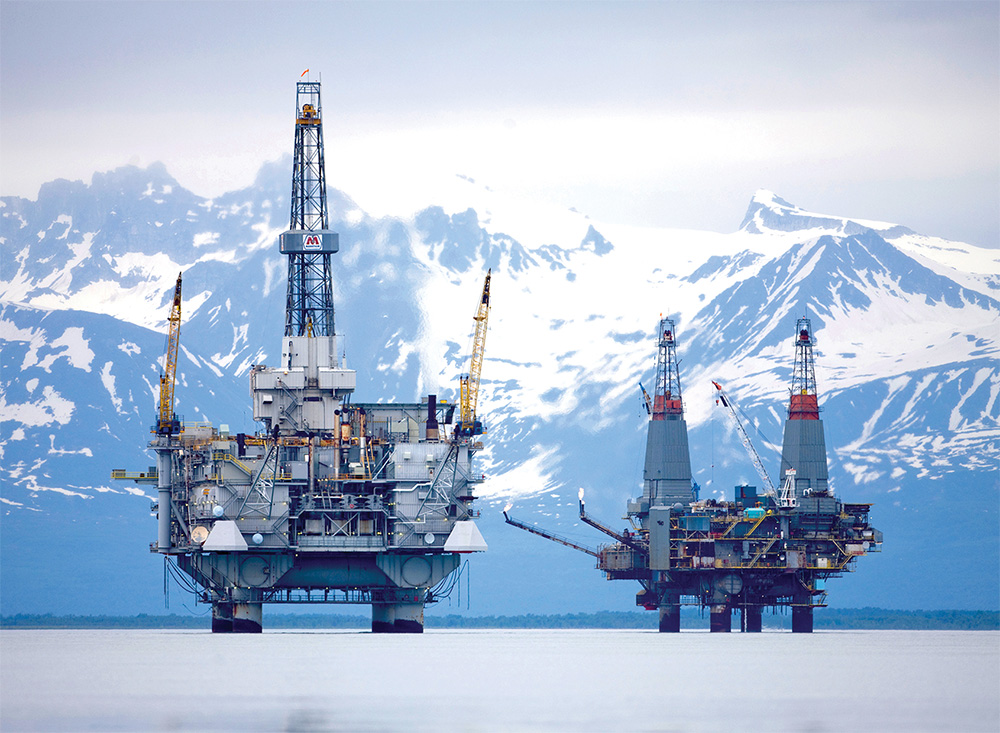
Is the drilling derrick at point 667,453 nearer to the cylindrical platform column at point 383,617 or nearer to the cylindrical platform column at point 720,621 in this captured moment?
the cylindrical platform column at point 720,621

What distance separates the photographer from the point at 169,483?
13650 centimetres

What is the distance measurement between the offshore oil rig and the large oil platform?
75.5 feet

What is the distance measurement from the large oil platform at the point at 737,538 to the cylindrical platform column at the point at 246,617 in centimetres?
2838

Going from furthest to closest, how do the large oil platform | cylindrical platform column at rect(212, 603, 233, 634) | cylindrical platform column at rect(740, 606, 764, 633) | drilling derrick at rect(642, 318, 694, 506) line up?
cylindrical platform column at rect(740, 606, 764, 633) → drilling derrick at rect(642, 318, 694, 506) → the large oil platform → cylindrical platform column at rect(212, 603, 233, 634)

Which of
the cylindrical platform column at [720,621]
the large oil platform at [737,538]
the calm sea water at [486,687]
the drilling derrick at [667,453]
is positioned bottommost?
the calm sea water at [486,687]

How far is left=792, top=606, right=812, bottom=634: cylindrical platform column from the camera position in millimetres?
162125

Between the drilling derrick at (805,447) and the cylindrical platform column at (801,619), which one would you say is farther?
the drilling derrick at (805,447)

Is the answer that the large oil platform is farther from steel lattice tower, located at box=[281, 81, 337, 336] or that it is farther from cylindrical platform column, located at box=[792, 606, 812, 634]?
steel lattice tower, located at box=[281, 81, 337, 336]

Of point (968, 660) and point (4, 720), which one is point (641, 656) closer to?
point (968, 660)

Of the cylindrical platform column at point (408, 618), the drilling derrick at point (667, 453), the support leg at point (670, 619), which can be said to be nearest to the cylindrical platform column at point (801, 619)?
the support leg at point (670, 619)

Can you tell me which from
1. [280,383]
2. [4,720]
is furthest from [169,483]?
[4,720]

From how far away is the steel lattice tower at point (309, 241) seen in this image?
14238cm

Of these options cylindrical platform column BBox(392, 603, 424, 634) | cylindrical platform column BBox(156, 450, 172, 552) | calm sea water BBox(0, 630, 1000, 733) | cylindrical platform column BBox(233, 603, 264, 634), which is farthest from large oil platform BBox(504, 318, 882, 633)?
cylindrical platform column BBox(156, 450, 172, 552)

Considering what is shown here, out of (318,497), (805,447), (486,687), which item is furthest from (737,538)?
(486,687)
